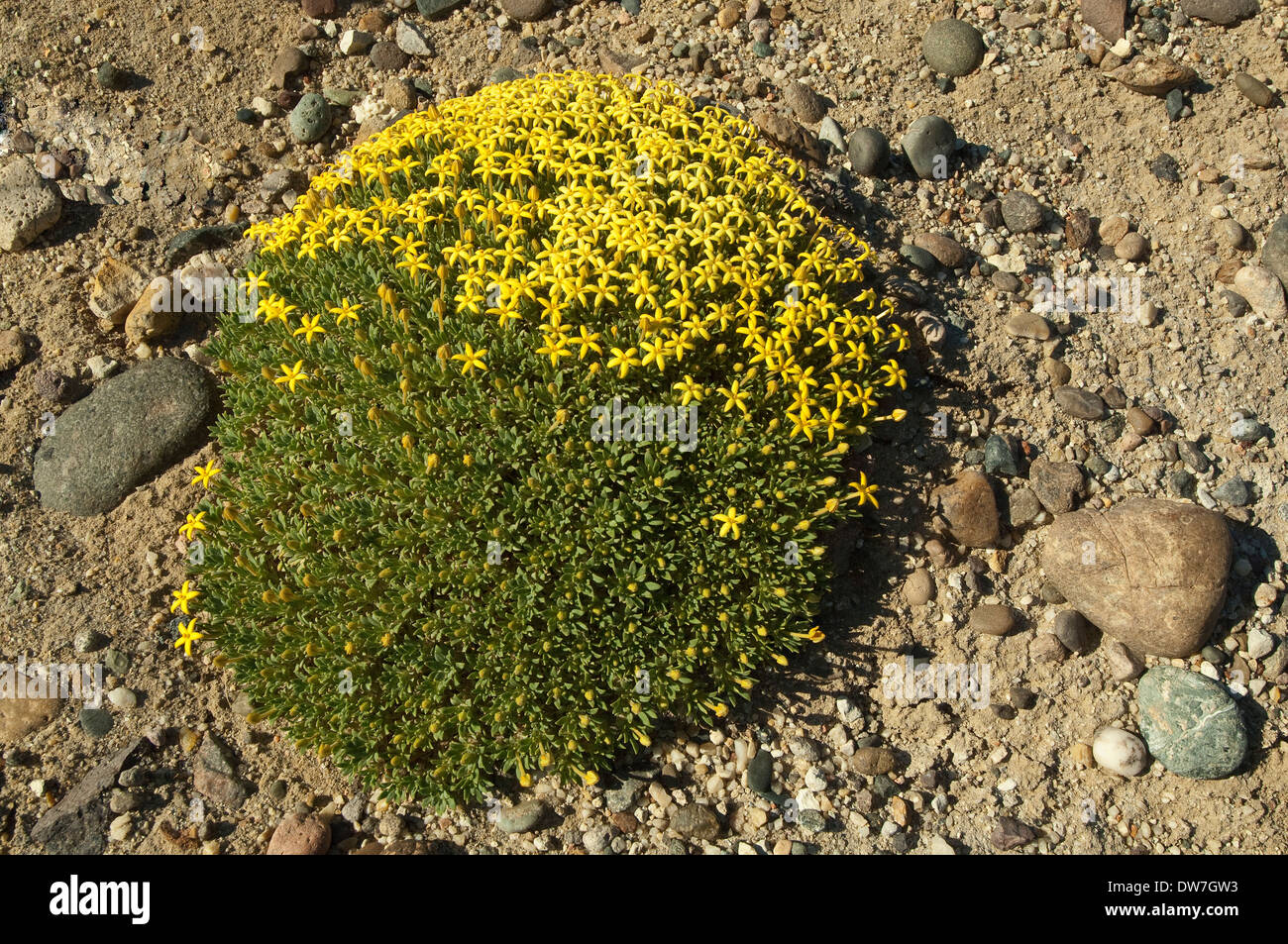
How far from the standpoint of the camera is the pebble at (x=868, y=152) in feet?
24.5

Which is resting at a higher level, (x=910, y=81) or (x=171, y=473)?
(x=910, y=81)

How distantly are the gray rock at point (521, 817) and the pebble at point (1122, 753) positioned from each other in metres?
3.46

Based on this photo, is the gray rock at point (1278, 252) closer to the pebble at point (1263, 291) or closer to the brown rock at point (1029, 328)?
the pebble at point (1263, 291)

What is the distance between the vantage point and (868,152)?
745 cm

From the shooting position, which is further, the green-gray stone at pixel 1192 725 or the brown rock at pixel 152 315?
the brown rock at pixel 152 315

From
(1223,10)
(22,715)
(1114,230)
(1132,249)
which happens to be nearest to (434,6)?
(1114,230)

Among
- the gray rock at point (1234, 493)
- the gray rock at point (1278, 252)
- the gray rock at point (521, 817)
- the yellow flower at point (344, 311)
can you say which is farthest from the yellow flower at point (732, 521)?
the gray rock at point (1278, 252)

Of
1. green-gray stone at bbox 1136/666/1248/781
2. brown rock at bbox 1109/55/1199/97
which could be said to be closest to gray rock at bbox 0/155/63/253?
green-gray stone at bbox 1136/666/1248/781

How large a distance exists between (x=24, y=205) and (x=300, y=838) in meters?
5.50

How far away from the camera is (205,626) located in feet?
18.2

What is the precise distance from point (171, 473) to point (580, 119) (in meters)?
3.83

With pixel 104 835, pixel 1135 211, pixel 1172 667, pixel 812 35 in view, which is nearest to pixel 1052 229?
pixel 1135 211

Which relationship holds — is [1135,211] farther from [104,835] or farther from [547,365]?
[104,835]
